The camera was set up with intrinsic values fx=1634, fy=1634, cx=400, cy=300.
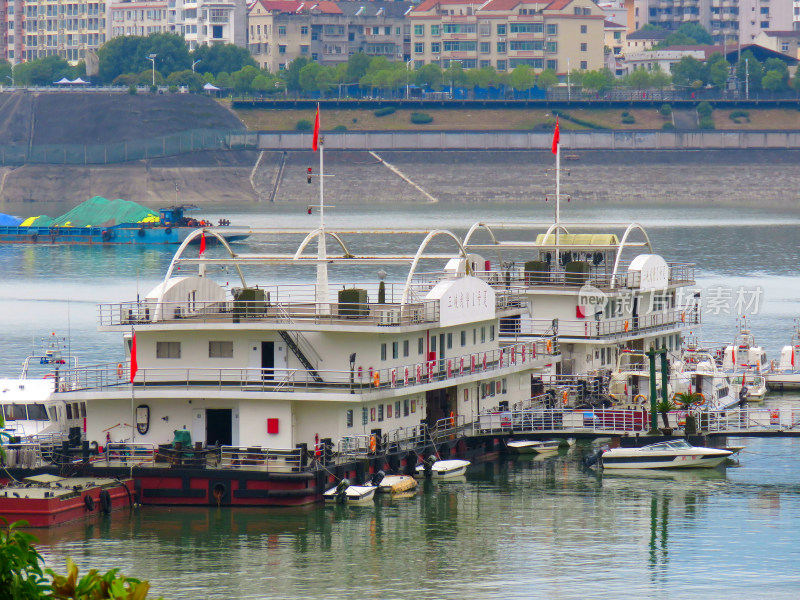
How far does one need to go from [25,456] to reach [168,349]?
5074 mm

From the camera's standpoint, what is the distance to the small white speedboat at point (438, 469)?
1954 inches

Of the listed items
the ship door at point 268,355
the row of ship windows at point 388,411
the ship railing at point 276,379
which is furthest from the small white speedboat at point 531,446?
the ship door at point 268,355

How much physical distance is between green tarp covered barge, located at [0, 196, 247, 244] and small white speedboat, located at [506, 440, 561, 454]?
367ft

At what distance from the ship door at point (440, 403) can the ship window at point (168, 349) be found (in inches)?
341

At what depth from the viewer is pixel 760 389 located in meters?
70.0

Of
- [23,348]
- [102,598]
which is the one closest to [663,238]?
[23,348]

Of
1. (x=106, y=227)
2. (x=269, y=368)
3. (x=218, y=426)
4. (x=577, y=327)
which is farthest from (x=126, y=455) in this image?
(x=106, y=227)

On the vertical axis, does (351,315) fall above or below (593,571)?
above

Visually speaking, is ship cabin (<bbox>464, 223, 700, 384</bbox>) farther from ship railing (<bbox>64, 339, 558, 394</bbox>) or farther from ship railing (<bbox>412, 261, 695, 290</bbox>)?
ship railing (<bbox>64, 339, 558, 394</bbox>)

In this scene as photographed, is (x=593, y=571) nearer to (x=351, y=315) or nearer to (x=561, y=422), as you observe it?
(x=351, y=315)

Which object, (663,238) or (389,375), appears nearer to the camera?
(389,375)

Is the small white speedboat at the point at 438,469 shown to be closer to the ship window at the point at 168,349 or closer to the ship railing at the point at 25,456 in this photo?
the ship window at the point at 168,349

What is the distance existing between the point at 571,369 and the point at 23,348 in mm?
34384

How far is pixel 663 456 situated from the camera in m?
51.4
